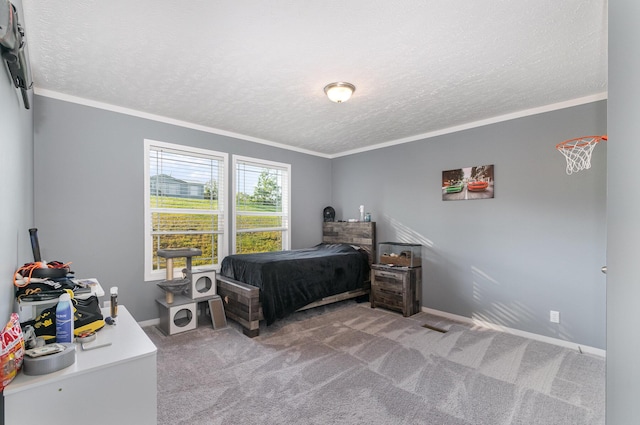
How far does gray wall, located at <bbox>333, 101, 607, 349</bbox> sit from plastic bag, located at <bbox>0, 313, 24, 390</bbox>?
402 cm

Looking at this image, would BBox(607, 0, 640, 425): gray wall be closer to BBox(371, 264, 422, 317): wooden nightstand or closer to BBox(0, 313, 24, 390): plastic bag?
BBox(0, 313, 24, 390): plastic bag

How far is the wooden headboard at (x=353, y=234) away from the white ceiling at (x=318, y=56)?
73.0 inches

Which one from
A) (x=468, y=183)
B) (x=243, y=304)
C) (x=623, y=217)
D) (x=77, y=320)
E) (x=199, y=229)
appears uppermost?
(x=468, y=183)

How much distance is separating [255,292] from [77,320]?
71.0 inches

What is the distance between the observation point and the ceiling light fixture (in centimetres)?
267

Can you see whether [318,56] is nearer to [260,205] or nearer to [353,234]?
[260,205]

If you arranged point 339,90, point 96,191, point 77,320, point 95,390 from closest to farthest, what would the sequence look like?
point 95,390 < point 77,320 < point 339,90 < point 96,191

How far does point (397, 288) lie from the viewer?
402 cm

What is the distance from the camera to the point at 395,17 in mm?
1811

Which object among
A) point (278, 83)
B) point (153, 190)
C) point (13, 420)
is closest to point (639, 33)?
point (13, 420)

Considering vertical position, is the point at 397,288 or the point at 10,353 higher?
the point at 10,353

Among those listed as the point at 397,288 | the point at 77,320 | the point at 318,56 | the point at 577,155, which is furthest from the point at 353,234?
the point at 77,320

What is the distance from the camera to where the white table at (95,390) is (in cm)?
108

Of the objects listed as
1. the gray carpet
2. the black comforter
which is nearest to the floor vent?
the gray carpet
